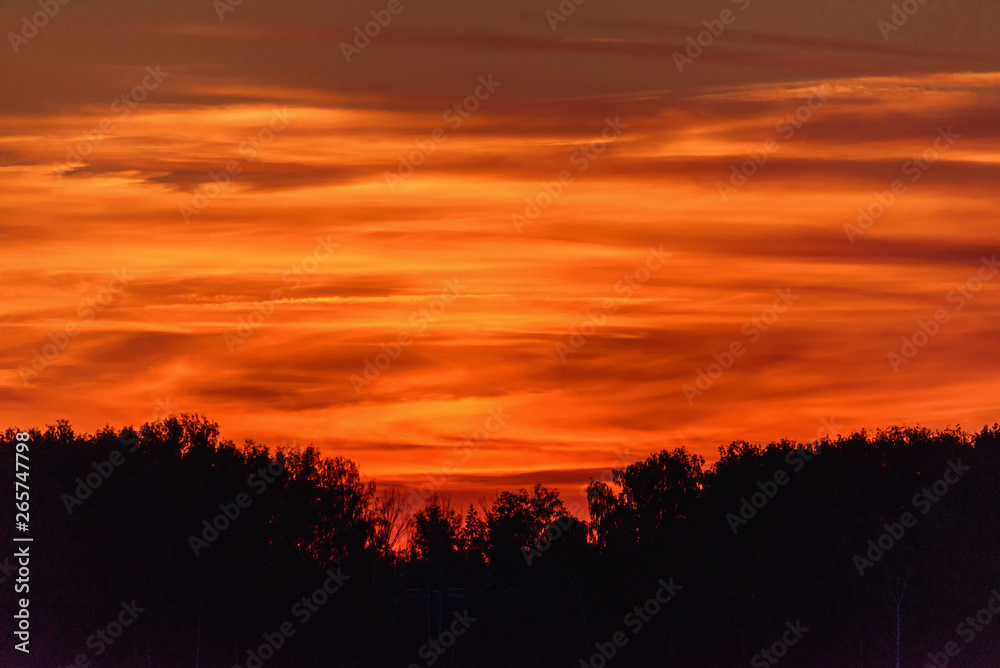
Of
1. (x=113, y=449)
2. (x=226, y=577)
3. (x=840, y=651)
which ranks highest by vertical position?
(x=113, y=449)

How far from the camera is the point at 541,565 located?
4508 inches

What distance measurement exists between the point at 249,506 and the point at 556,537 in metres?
29.0

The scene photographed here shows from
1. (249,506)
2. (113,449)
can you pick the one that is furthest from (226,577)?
(113,449)

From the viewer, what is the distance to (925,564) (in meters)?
85.1

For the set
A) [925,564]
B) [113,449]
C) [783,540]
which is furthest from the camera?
[113,449]

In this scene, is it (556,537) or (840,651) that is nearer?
(840,651)

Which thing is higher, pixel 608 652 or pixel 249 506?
pixel 249 506

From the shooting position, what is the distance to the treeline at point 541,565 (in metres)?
89.2

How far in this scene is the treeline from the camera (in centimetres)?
8919

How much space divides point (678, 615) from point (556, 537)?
1729cm

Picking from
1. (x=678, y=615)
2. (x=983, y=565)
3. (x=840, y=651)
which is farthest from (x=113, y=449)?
(x=983, y=565)

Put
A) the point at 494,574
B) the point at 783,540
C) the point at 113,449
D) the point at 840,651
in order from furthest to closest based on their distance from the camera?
the point at 494,574
the point at 113,449
the point at 783,540
the point at 840,651

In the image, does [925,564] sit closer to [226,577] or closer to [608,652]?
[608,652]

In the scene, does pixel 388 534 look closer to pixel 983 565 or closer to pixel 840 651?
pixel 840 651
